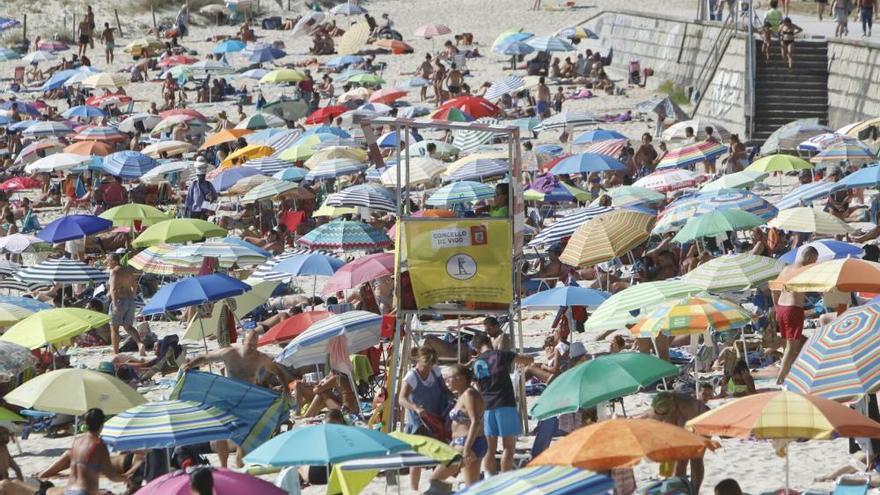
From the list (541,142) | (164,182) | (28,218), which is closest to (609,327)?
(28,218)

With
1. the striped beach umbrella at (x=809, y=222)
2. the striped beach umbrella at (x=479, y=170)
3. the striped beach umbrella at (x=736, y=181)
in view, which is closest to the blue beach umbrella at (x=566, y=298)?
the striped beach umbrella at (x=809, y=222)

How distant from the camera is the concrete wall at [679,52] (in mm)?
28266

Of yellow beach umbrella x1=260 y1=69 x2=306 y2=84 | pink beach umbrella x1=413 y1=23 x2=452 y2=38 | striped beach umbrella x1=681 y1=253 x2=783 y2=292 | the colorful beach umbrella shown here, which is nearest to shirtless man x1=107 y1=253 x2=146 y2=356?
striped beach umbrella x1=681 y1=253 x2=783 y2=292

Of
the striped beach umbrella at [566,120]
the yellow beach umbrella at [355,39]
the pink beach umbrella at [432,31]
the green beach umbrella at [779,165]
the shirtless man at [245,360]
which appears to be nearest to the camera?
the shirtless man at [245,360]

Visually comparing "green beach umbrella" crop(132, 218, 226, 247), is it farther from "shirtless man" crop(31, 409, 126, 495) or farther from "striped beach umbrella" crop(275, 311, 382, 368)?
"shirtless man" crop(31, 409, 126, 495)

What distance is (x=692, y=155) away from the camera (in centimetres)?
2112

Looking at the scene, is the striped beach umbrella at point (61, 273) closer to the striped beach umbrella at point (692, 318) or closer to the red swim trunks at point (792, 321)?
the striped beach umbrella at point (692, 318)

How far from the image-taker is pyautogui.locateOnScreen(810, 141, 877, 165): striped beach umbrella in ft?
63.5

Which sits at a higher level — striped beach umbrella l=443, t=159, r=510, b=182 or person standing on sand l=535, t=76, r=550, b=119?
striped beach umbrella l=443, t=159, r=510, b=182

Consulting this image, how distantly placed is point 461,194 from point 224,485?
1181 centimetres

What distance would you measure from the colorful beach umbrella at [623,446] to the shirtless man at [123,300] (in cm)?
899

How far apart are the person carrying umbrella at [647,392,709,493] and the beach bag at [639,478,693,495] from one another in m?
0.30

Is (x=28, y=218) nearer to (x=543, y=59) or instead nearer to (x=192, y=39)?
(x=543, y=59)

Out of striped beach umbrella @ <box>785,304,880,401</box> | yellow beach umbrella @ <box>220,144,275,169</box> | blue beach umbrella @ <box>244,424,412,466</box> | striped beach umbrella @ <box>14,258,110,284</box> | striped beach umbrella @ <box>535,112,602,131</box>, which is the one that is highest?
striped beach umbrella @ <box>785,304,880,401</box>
